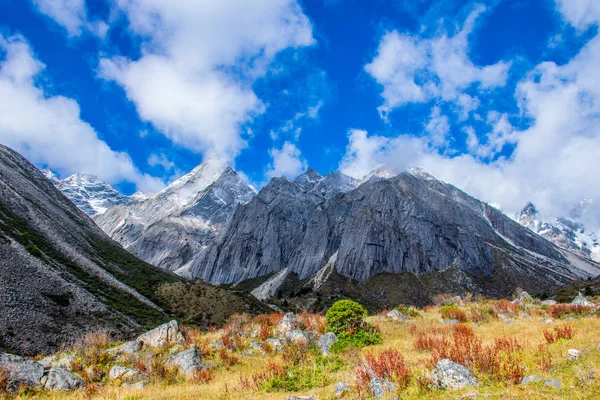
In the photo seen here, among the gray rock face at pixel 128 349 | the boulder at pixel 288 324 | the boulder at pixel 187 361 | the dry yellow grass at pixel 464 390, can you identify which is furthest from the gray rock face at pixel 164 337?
the boulder at pixel 288 324

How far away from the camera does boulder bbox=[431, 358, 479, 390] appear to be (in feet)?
28.9

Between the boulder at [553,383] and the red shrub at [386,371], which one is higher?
the boulder at [553,383]

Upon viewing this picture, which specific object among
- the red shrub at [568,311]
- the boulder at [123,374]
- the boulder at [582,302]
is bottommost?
the boulder at [123,374]

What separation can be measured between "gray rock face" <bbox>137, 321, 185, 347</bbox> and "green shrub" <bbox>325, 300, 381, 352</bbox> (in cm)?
906

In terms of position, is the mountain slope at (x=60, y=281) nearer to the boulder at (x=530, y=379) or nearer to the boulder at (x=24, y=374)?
the boulder at (x=24, y=374)

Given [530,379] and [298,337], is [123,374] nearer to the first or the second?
[298,337]

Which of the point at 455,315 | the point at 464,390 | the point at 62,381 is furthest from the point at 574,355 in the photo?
the point at 62,381

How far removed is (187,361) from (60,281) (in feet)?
210

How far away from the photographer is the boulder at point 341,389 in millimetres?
9797

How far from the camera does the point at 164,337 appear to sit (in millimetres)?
19797

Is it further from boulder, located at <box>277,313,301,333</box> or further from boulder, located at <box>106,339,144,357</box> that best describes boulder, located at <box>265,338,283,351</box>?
boulder, located at <box>106,339,144,357</box>

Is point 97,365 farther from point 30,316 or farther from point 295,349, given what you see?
point 30,316

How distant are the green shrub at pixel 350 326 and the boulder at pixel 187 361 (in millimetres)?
6880

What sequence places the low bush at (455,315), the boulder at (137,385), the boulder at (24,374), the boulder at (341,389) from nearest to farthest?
1. the boulder at (341,389)
2. the boulder at (24,374)
3. the boulder at (137,385)
4. the low bush at (455,315)
